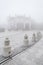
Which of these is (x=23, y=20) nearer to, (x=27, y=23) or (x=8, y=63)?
(x=27, y=23)

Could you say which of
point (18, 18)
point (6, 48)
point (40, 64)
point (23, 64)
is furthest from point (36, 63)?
point (18, 18)

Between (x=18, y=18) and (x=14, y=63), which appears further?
(x=18, y=18)

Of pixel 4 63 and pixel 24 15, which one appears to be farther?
pixel 24 15

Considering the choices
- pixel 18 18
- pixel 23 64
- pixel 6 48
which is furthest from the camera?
pixel 18 18

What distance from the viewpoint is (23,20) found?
28.3 metres

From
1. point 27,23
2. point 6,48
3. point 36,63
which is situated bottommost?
point 27,23

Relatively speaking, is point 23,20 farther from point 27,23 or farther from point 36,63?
point 36,63

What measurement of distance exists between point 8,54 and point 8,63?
31.1 inches

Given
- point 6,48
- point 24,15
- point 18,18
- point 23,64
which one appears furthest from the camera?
point 24,15

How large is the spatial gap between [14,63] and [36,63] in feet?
2.55

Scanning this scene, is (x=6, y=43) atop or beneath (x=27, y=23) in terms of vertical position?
atop

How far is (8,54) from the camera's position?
4.33m

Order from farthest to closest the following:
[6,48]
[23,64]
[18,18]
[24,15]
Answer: [24,15], [18,18], [6,48], [23,64]

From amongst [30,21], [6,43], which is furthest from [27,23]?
[6,43]
